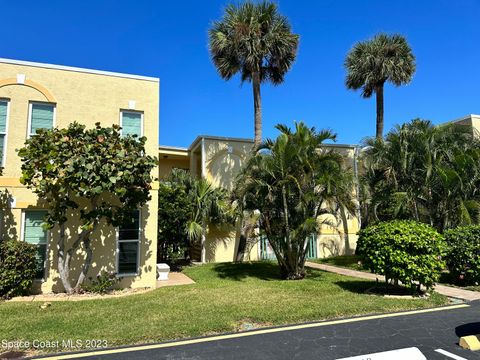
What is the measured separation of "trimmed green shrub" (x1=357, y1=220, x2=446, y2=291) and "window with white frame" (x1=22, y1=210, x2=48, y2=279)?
8990mm

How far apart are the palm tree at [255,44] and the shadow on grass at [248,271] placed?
5.72m

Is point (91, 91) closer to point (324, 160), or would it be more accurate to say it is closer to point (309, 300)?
point (324, 160)

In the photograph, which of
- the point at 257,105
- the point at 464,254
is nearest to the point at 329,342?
the point at 464,254

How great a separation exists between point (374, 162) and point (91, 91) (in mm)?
11416

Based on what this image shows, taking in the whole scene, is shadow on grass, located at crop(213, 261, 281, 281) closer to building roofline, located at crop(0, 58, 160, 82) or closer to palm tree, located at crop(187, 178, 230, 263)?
palm tree, located at crop(187, 178, 230, 263)

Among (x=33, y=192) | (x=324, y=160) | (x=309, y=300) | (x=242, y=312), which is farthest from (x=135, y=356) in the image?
(x=324, y=160)

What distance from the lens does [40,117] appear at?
1025 cm

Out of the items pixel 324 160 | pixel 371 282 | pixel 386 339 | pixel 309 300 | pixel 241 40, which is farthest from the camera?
pixel 241 40

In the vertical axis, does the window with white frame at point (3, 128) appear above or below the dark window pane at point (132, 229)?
above

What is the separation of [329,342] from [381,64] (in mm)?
16690

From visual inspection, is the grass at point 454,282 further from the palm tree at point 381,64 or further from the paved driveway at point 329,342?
the palm tree at point 381,64

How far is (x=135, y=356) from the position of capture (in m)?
4.86

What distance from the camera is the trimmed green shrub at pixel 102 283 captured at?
9.64 m

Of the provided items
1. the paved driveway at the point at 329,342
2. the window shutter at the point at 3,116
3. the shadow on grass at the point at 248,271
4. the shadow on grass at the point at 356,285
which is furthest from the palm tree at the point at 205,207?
the paved driveway at the point at 329,342
